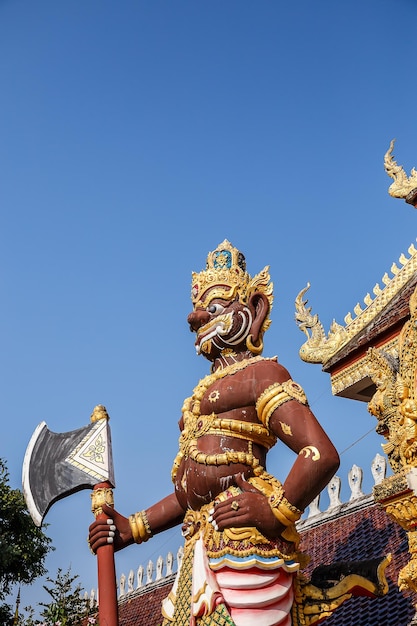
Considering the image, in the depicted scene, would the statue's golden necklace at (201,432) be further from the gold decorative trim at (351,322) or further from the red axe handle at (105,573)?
the gold decorative trim at (351,322)

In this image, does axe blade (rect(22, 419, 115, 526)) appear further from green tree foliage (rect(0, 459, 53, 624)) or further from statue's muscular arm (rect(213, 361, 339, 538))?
green tree foliage (rect(0, 459, 53, 624))

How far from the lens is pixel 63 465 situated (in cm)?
640

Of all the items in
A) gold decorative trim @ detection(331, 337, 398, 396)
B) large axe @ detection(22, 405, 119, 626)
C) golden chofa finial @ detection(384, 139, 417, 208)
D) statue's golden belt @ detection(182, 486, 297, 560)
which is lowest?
statue's golden belt @ detection(182, 486, 297, 560)

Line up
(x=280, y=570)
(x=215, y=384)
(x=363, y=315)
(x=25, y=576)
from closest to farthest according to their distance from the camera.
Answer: (x=280, y=570) → (x=215, y=384) → (x=363, y=315) → (x=25, y=576)

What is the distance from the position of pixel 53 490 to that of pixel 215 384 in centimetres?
148

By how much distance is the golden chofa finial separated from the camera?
8.46 m

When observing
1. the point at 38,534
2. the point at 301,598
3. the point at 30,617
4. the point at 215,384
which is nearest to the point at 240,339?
the point at 215,384

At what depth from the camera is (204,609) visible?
5.50 metres

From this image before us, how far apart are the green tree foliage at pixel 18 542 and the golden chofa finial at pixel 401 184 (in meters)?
9.80

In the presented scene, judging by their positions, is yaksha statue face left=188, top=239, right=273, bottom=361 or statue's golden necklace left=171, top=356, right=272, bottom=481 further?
yaksha statue face left=188, top=239, right=273, bottom=361

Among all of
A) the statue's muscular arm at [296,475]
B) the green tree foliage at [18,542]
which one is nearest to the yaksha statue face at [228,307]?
the statue's muscular arm at [296,475]

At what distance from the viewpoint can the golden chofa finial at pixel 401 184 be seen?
8.46 m

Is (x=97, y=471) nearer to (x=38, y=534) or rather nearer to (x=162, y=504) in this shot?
(x=162, y=504)

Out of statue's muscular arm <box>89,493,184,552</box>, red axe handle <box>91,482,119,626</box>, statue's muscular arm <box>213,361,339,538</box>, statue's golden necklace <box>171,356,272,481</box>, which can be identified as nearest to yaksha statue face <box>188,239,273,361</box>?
statue's golden necklace <box>171,356,272,481</box>
